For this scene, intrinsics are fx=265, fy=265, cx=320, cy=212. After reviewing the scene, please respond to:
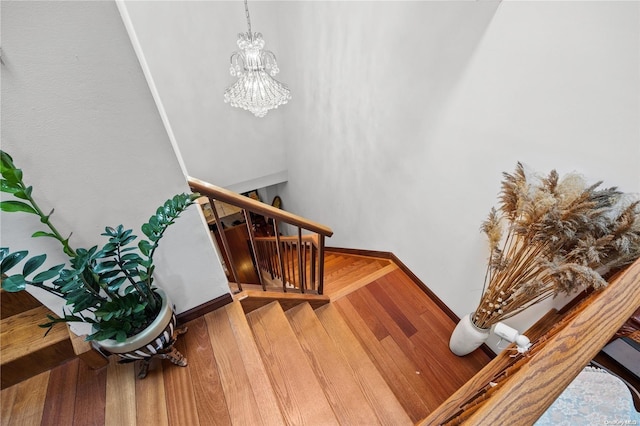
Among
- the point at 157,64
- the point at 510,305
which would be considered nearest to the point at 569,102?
the point at 510,305

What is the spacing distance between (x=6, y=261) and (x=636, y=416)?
6.74ft

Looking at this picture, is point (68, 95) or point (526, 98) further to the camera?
point (526, 98)

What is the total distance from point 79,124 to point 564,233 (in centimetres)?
168

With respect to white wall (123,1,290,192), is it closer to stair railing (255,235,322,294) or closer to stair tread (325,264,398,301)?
stair railing (255,235,322,294)

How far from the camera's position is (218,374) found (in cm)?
125

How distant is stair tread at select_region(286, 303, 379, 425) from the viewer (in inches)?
54.6

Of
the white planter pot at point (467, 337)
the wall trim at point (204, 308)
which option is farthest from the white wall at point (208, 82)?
the white planter pot at point (467, 337)

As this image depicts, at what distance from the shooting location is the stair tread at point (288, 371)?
4.16 feet

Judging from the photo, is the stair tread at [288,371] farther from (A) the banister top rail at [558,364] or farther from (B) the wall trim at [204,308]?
(A) the banister top rail at [558,364]

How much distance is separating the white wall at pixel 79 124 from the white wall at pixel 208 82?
274cm

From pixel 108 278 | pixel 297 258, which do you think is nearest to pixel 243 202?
pixel 108 278

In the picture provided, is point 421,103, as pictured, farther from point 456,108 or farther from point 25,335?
point 25,335

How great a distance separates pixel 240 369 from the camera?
1.26 m

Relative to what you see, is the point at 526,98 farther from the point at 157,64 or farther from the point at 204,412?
the point at 157,64
